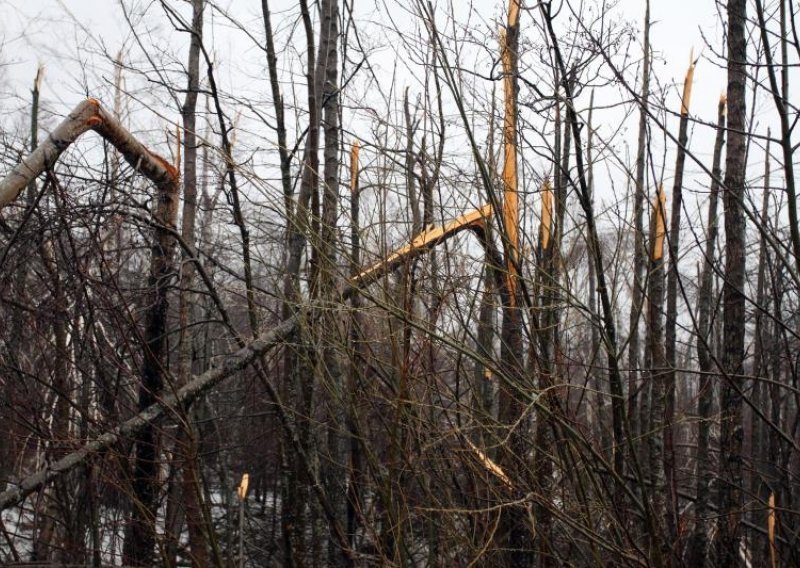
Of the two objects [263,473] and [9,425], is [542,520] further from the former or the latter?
[263,473]

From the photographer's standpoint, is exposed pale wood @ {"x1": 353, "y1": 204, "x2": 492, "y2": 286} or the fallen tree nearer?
exposed pale wood @ {"x1": 353, "y1": 204, "x2": 492, "y2": 286}

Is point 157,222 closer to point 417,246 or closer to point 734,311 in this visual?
point 417,246

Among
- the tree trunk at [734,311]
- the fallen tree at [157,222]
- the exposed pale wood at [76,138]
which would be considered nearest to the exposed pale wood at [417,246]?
the fallen tree at [157,222]

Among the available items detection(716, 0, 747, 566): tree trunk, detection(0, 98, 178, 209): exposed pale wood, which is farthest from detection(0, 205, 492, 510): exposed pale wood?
detection(716, 0, 747, 566): tree trunk

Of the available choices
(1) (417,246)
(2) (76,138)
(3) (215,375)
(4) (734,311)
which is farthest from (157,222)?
(4) (734,311)

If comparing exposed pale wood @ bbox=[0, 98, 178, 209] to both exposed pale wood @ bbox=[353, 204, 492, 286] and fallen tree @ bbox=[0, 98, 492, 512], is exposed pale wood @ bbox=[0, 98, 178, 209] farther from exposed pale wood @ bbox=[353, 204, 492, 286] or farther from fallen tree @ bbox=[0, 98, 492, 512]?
exposed pale wood @ bbox=[353, 204, 492, 286]

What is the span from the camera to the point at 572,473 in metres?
3.65

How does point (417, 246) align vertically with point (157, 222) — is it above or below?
below

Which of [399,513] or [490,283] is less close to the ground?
[490,283]

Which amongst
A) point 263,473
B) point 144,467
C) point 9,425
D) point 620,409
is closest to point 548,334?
point 620,409

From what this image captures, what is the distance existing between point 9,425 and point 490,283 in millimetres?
3236

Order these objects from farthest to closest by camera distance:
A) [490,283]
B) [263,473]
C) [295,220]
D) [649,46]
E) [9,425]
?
[263,473] → [9,425] → [649,46] → [490,283] → [295,220]

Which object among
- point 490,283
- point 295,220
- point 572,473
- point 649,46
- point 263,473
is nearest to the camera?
point 295,220

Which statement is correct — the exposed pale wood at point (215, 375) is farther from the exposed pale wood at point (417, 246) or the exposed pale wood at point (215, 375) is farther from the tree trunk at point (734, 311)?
the tree trunk at point (734, 311)
